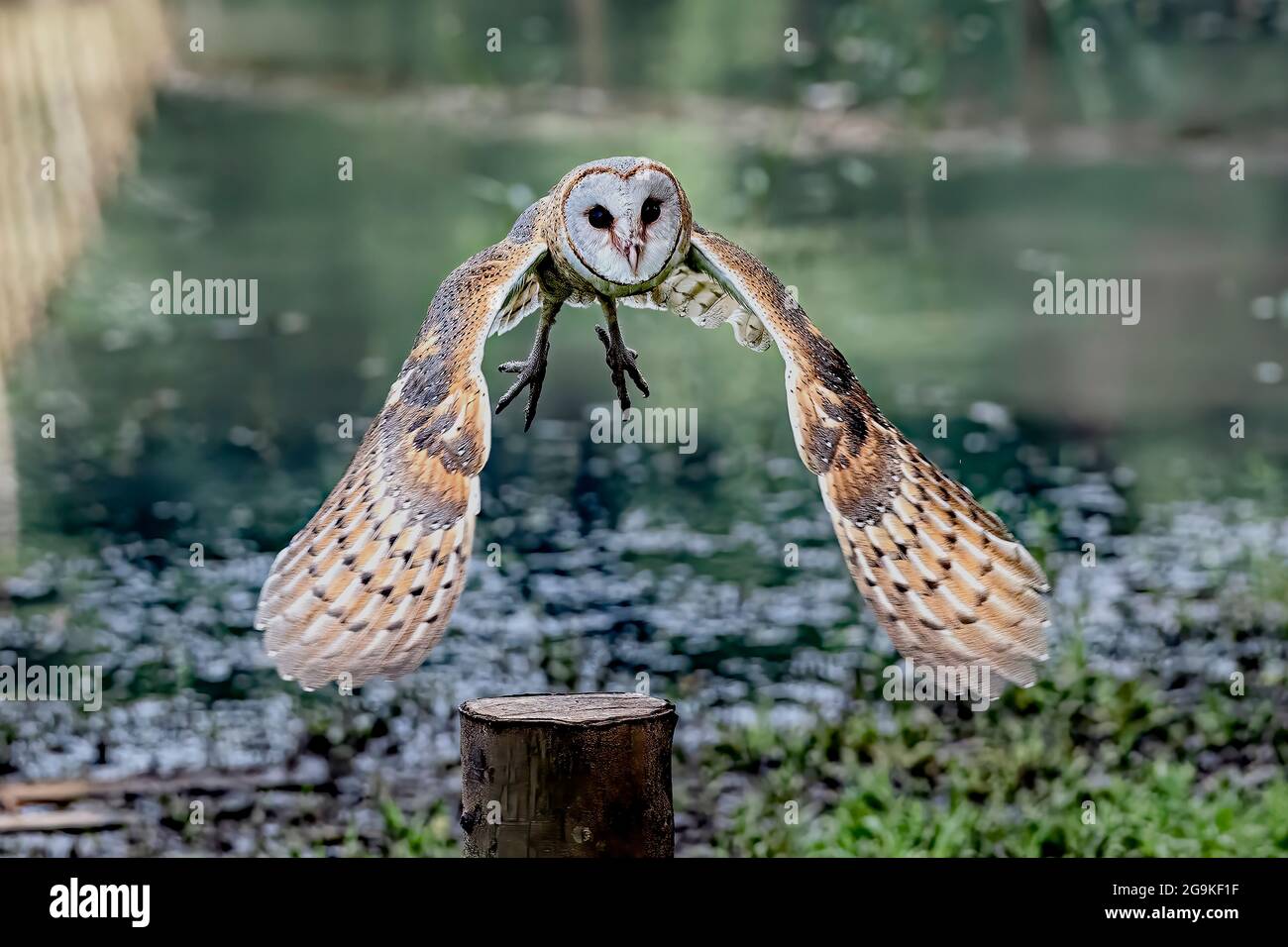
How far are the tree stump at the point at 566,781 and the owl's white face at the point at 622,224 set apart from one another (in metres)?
0.80

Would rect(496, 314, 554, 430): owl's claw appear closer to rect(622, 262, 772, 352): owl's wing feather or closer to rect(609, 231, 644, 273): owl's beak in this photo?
rect(622, 262, 772, 352): owl's wing feather

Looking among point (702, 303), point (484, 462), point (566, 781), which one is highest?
point (702, 303)

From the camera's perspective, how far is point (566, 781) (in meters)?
2.78

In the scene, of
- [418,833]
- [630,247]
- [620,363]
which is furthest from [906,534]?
[418,833]

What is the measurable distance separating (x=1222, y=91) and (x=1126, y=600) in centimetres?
563

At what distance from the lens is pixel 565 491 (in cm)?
651

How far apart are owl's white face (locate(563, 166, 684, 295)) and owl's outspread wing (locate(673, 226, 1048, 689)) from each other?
6.0 inches

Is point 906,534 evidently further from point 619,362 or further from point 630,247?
point 619,362

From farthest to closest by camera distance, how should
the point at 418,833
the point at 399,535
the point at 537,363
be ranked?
1. the point at 418,833
2. the point at 537,363
3. the point at 399,535

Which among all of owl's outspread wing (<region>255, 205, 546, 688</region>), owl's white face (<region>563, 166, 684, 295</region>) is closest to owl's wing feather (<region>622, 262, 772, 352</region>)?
owl's white face (<region>563, 166, 684, 295</region>)

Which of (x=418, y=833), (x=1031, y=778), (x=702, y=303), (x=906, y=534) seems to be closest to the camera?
(x=906, y=534)

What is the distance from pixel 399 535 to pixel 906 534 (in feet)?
2.85

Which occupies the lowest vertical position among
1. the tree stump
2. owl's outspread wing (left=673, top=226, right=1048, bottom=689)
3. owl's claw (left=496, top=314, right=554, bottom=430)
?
the tree stump

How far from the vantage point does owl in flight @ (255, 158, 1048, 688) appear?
2.44 m
